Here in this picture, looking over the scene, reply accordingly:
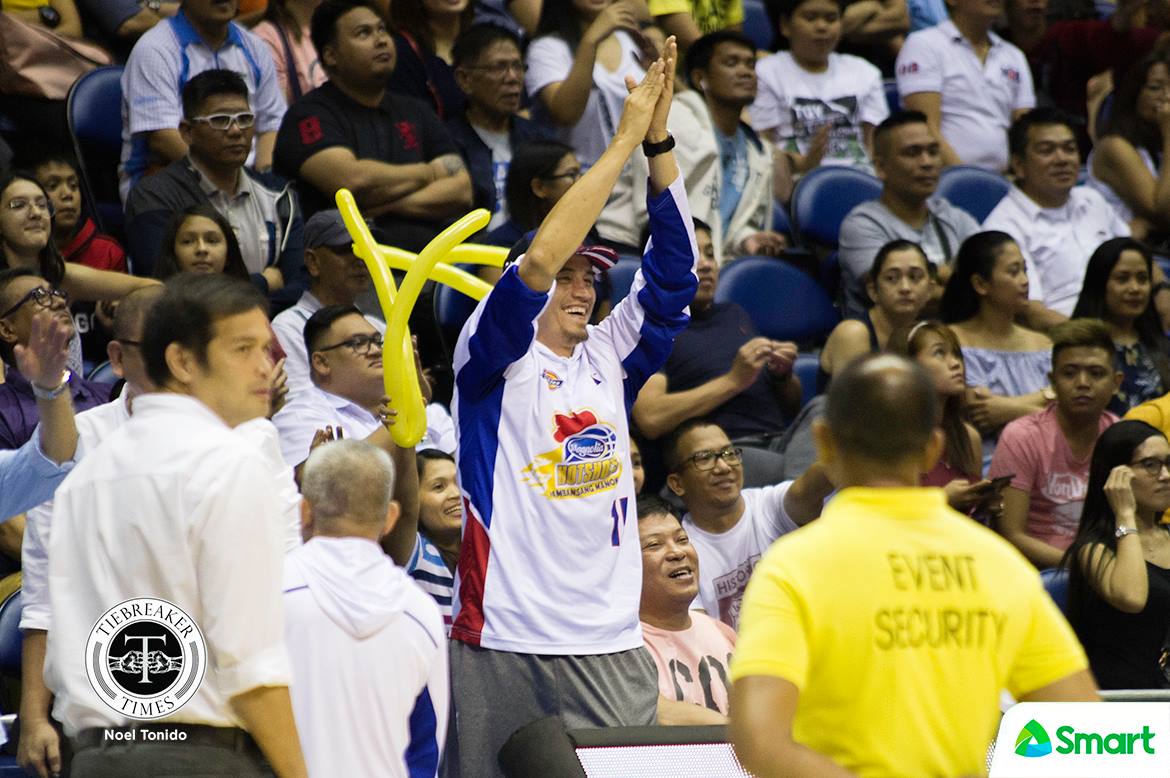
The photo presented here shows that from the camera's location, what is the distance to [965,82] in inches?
376

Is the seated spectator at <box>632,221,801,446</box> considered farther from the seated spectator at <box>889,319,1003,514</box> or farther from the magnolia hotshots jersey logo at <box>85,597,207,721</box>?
the magnolia hotshots jersey logo at <box>85,597,207,721</box>

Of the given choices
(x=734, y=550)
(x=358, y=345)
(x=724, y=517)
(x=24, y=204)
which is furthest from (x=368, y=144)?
(x=734, y=550)

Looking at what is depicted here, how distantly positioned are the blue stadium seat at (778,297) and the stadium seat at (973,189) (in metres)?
1.32

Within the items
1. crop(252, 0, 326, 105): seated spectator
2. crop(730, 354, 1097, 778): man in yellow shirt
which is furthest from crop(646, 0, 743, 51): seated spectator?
crop(730, 354, 1097, 778): man in yellow shirt

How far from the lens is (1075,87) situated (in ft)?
35.3

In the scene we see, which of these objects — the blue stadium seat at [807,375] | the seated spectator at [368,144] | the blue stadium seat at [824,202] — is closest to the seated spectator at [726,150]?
the blue stadium seat at [824,202]

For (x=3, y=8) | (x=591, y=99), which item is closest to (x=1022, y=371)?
(x=591, y=99)

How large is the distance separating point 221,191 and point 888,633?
188 inches

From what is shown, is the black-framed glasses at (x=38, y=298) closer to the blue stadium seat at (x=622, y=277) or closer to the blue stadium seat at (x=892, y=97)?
the blue stadium seat at (x=622, y=277)

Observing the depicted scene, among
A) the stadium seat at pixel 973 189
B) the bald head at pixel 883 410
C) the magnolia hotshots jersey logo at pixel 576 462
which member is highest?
the bald head at pixel 883 410

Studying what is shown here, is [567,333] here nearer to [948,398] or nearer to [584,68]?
[948,398]

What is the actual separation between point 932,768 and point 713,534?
3.41m

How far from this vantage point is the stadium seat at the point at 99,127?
7426 millimetres

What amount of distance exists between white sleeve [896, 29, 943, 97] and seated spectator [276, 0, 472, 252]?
11.1ft
